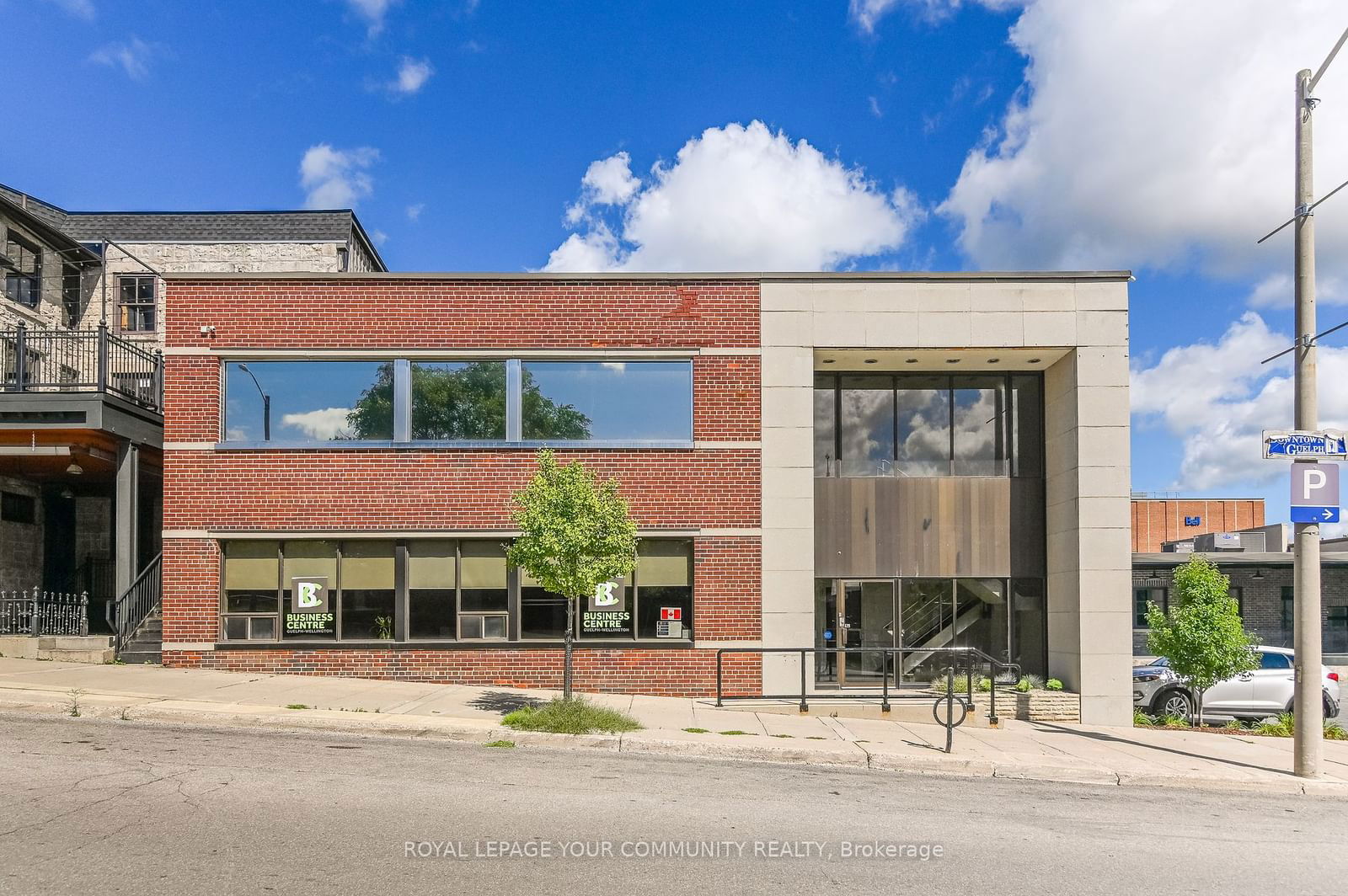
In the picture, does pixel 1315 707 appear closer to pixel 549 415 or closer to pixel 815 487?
pixel 815 487


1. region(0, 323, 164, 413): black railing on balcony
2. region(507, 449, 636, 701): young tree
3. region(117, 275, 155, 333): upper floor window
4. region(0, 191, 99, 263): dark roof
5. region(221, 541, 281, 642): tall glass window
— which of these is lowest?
region(221, 541, 281, 642): tall glass window

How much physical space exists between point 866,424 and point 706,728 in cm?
718

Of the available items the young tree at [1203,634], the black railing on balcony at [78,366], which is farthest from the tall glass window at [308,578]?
the young tree at [1203,634]

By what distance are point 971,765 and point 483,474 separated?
8.81 metres

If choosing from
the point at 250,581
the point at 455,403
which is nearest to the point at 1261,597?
the point at 455,403

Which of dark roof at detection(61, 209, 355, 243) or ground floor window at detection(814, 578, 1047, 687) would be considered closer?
ground floor window at detection(814, 578, 1047, 687)

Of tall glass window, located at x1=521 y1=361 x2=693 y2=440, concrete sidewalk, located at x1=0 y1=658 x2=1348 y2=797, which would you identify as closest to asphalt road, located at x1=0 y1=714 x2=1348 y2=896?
concrete sidewalk, located at x1=0 y1=658 x2=1348 y2=797

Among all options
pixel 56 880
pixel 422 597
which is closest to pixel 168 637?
pixel 422 597

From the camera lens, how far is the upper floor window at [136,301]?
2561 centimetres

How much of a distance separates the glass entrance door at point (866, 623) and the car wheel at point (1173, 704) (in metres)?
5.35

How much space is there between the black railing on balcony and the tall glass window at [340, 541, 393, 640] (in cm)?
497

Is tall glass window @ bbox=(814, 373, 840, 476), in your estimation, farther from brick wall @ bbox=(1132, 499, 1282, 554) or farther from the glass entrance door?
brick wall @ bbox=(1132, 499, 1282, 554)

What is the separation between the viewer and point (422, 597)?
16.5 meters

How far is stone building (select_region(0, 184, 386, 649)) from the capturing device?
17.5 m
